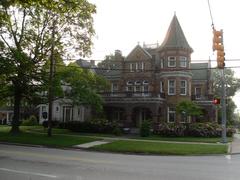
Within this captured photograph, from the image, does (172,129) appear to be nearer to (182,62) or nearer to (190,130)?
(190,130)

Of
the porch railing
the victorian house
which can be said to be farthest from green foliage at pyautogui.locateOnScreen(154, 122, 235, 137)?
the porch railing

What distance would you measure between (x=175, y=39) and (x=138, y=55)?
550 centimetres

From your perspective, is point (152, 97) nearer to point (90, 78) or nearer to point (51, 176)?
point (90, 78)

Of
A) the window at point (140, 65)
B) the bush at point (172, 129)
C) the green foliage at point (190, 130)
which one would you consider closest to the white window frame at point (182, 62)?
the window at point (140, 65)

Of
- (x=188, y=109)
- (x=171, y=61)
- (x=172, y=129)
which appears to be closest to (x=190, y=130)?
(x=172, y=129)

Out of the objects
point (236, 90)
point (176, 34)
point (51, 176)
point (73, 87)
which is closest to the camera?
point (51, 176)

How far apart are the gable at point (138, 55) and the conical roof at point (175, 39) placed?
8.89 ft

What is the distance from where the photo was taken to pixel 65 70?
3288 centimetres

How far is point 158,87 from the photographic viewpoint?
46719 millimetres

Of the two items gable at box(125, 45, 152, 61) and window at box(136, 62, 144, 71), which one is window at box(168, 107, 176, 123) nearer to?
window at box(136, 62, 144, 71)

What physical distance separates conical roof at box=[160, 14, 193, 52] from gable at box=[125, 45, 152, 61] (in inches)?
107

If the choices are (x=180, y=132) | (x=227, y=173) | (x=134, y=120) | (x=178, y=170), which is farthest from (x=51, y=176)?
(x=134, y=120)

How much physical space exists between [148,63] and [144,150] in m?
26.1

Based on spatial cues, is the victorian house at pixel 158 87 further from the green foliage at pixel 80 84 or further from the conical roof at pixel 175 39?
the green foliage at pixel 80 84
